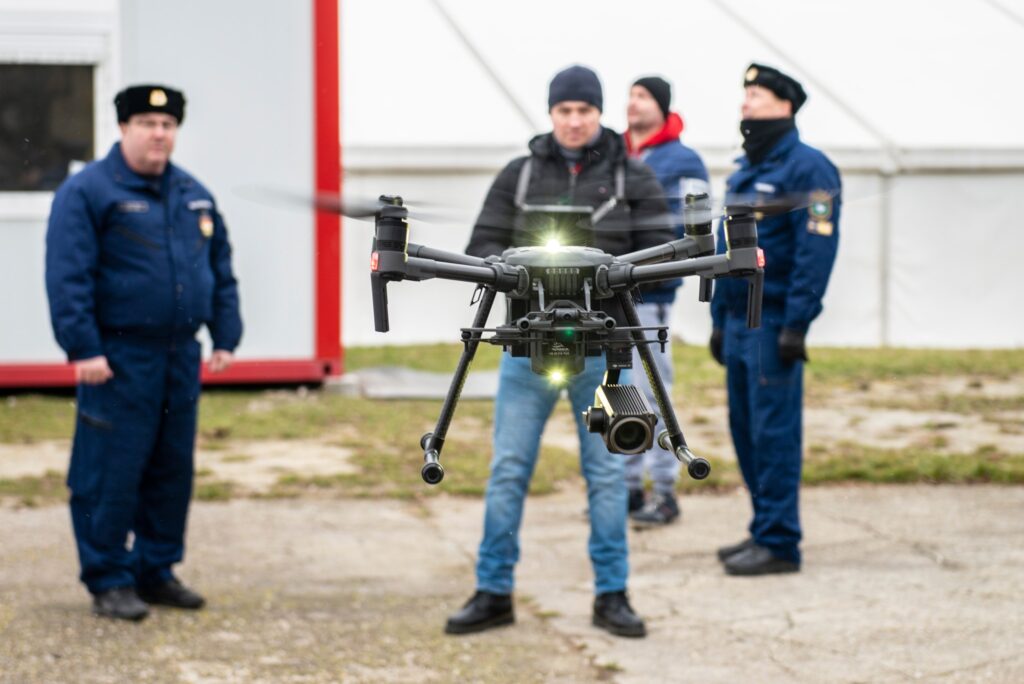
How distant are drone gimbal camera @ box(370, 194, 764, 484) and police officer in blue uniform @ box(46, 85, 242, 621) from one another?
163 inches

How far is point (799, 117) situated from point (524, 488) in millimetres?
11098

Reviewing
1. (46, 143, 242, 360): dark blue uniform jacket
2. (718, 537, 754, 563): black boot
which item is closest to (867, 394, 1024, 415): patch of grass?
(718, 537, 754, 563): black boot

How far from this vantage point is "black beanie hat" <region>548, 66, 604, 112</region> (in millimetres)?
2520

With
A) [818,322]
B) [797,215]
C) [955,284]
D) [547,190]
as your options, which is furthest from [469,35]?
[547,190]

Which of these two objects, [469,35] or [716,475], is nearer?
[716,475]

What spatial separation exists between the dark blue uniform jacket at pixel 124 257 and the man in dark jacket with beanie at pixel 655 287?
70.6 inches

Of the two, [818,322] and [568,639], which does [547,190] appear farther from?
[818,322]

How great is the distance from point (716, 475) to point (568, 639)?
3.37 meters

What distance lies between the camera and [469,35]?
49.4ft

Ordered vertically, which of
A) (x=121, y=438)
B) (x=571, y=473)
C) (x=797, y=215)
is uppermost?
(x=797, y=215)

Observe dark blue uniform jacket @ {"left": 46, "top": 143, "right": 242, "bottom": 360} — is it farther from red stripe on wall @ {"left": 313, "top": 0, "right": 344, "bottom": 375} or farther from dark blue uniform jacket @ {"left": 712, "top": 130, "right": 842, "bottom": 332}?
red stripe on wall @ {"left": 313, "top": 0, "right": 344, "bottom": 375}

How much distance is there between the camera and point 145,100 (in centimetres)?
552

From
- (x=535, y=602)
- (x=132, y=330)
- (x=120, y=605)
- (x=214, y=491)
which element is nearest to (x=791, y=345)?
(x=535, y=602)

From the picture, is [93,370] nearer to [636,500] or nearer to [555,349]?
[636,500]
